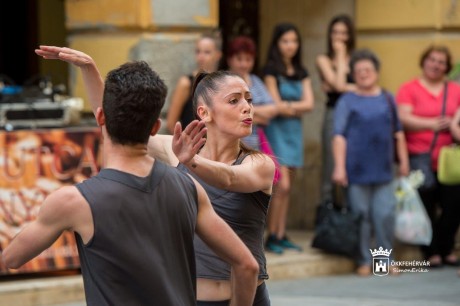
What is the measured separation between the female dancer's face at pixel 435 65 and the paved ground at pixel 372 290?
1.75m

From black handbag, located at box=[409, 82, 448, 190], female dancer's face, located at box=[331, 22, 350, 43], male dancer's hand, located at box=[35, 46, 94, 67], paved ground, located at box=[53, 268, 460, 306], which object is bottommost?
paved ground, located at box=[53, 268, 460, 306]

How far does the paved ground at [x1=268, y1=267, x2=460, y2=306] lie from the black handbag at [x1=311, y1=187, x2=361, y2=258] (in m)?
0.25

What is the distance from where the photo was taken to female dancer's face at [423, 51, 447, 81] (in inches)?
393

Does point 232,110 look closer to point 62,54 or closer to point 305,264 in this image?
point 62,54

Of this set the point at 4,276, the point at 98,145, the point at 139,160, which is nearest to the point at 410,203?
the point at 98,145

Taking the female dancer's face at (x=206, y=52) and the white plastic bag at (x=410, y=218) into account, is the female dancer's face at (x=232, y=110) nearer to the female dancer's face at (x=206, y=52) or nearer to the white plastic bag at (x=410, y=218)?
the female dancer's face at (x=206, y=52)

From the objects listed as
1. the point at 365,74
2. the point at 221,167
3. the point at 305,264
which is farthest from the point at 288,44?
the point at 221,167

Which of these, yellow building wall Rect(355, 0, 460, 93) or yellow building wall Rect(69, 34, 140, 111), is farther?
yellow building wall Rect(355, 0, 460, 93)

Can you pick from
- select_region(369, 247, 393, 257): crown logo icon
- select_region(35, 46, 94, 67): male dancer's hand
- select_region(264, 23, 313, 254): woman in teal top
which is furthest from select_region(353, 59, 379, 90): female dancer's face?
select_region(35, 46, 94, 67): male dancer's hand

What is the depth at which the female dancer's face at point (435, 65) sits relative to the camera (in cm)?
999

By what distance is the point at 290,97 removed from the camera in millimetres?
9812

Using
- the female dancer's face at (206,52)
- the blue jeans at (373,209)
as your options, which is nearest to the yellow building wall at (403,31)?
the blue jeans at (373,209)

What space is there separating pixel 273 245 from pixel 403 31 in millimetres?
2514

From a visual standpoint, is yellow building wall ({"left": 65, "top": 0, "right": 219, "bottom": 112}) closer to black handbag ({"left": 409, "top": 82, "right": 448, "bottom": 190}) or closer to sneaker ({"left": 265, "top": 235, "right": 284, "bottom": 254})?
sneaker ({"left": 265, "top": 235, "right": 284, "bottom": 254})
